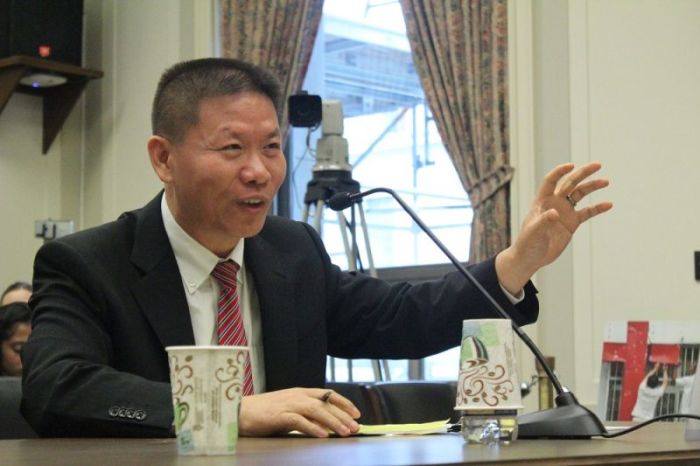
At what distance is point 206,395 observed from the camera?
1.10 m

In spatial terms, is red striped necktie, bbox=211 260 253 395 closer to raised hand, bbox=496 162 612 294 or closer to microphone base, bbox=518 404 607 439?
raised hand, bbox=496 162 612 294

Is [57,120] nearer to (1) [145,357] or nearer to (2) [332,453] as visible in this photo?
(1) [145,357]

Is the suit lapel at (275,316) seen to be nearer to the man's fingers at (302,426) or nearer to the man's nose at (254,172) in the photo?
the man's nose at (254,172)

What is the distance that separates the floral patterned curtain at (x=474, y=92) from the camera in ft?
14.2

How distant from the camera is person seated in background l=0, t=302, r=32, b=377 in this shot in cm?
363

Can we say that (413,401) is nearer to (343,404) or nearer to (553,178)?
(553,178)

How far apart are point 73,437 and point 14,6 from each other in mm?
4193

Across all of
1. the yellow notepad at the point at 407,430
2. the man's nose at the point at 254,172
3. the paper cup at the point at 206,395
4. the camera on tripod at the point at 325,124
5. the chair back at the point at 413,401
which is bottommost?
the chair back at the point at 413,401

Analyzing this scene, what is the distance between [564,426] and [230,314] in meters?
0.71

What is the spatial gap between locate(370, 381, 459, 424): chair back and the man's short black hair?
2.04ft

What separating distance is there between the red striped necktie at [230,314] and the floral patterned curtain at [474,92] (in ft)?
8.08

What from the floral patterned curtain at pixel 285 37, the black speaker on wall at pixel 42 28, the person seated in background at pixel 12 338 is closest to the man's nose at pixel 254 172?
the person seated in background at pixel 12 338

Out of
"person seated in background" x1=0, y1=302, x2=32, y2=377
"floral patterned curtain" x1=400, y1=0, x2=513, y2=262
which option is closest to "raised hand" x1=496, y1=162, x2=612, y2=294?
"person seated in background" x1=0, y1=302, x2=32, y2=377

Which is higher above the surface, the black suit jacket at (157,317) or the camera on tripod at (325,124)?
the camera on tripod at (325,124)
